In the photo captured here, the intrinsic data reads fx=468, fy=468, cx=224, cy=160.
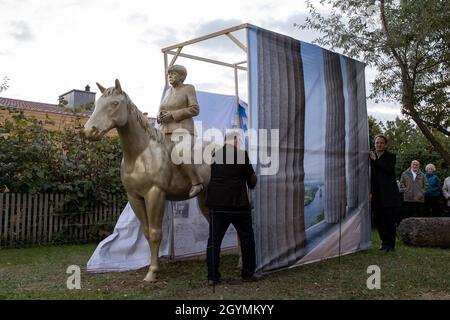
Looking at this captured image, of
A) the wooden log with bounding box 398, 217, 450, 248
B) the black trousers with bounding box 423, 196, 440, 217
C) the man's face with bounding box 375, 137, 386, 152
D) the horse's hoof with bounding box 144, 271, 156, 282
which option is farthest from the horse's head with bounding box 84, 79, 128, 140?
the black trousers with bounding box 423, 196, 440, 217

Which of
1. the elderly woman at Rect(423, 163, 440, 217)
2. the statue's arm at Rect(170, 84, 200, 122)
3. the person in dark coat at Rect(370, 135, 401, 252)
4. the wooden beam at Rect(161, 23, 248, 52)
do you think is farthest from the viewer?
the elderly woman at Rect(423, 163, 440, 217)

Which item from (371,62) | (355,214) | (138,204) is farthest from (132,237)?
(371,62)

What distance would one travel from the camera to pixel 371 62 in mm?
11125

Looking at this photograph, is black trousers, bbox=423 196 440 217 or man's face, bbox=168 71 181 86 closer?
man's face, bbox=168 71 181 86

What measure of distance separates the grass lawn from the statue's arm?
2.00 metres

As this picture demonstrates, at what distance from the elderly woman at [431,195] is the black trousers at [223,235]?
7.10m

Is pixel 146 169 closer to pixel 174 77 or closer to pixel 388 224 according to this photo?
pixel 174 77

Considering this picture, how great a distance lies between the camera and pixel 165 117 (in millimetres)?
5898

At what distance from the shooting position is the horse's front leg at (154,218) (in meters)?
5.43

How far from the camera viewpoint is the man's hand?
5.88m

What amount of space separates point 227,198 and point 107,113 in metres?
1.62

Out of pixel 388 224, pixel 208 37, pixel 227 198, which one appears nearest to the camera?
pixel 227 198

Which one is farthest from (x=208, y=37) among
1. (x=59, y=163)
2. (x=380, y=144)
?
(x=59, y=163)

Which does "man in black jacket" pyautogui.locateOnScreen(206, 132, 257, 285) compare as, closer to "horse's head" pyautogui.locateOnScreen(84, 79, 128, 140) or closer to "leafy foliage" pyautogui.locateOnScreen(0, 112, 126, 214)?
"horse's head" pyautogui.locateOnScreen(84, 79, 128, 140)
